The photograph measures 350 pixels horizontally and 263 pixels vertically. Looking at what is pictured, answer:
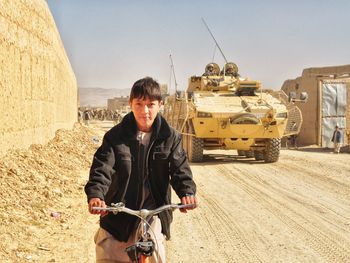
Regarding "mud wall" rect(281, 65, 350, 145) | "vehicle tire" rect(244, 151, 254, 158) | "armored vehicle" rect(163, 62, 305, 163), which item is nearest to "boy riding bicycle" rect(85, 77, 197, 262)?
"armored vehicle" rect(163, 62, 305, 163)

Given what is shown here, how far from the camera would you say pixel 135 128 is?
2.93 meters

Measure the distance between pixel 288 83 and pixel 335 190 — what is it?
1939 cm

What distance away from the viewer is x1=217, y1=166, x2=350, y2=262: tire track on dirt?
5461mm

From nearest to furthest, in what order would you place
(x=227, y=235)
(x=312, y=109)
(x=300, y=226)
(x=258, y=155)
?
(x=227, y=235), (x=300, y=226), (x=258, y=155), (x=312, y=109)

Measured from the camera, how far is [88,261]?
16.8ft

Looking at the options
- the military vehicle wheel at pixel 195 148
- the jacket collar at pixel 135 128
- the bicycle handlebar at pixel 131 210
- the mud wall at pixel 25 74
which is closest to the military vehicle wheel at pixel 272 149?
the military vehicle wheel at pixel 195 148

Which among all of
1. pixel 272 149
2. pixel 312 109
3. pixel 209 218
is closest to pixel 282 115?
pixel 272 149

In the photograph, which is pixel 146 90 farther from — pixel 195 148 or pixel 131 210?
A: pixel 195 148

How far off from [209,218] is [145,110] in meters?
4.51

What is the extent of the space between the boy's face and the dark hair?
0.02 m

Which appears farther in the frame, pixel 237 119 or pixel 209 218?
pixel 237 119

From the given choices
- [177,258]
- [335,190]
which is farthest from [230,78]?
[177,258]

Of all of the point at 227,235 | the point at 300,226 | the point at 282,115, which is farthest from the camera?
the point at 282,115

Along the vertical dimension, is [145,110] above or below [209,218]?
above
